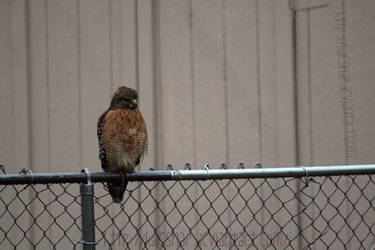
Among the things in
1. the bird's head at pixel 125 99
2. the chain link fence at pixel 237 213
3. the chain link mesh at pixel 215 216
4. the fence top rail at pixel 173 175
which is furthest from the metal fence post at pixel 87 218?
the chain link mesh at pixel 215 216

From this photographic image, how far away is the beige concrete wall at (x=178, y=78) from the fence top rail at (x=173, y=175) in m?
1.13

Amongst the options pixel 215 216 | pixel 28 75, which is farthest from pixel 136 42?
pixel 215 216

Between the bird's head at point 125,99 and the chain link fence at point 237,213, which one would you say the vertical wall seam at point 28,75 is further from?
the bird's head at point 125,99

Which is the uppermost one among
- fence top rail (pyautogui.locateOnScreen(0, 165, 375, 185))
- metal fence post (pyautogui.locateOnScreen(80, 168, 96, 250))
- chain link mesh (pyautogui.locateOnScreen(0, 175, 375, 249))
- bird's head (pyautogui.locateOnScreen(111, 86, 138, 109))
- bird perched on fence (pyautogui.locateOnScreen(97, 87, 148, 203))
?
bird's head (pyautogui.locateOnScreen(111, 86, 138, 109))

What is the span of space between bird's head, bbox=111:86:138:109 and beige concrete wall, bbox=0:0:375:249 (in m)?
0.67

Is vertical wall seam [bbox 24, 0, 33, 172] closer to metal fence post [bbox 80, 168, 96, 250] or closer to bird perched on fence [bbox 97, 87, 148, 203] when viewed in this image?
bird perched on fence [bbox 97, 87, 148, 203]

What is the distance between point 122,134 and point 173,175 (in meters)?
0.70

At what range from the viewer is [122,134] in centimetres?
219

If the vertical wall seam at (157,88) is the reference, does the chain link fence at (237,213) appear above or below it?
below

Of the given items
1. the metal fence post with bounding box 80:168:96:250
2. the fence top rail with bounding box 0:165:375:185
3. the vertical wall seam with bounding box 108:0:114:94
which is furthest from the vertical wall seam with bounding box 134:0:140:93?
the metal fence post with bounding box 80:168:96:250

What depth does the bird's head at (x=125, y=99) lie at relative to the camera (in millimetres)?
2242

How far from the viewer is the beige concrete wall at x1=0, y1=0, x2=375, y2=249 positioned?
2805mm

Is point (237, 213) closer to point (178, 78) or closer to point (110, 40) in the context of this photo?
point (178, 78)

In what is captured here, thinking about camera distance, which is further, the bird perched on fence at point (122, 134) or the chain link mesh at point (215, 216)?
the chain link mesh at point (215, 216)
